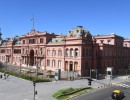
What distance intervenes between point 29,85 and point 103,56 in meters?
29.3

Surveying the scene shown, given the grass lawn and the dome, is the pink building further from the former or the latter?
the grass lawn

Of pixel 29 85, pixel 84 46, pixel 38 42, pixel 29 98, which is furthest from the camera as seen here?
pixel 38 42

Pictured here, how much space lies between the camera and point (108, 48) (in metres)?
73.7

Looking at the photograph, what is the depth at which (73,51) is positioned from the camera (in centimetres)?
6550

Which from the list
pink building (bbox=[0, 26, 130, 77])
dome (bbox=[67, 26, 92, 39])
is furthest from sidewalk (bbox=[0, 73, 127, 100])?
dome (bbox=[67, 26, 92, 39])

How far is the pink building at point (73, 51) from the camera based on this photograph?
64744 millimetres

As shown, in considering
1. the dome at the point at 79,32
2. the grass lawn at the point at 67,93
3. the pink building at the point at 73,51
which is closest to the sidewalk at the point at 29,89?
the grass lawn at the point at 67,93

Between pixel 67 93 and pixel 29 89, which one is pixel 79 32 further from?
pixel 67 93

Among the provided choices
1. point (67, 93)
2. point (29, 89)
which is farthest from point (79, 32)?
point (67, 93)

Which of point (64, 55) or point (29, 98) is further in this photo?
point (64, 55)

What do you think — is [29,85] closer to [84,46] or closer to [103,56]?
[84,46]

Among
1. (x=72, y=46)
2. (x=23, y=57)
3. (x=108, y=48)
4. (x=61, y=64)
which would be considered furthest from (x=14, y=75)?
(x=108, y=48)

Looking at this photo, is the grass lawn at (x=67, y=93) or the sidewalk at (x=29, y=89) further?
the sidewalk at (x=29, y=89)

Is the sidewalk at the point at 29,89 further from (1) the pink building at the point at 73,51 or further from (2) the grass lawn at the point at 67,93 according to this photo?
(1) the pink building at the point at 73,51
